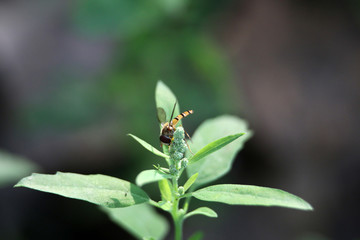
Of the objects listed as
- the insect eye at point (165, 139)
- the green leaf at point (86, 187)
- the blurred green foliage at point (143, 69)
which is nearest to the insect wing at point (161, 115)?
the insect eye at point (165, 139)

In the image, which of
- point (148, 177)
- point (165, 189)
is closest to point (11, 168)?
point (165, 189)

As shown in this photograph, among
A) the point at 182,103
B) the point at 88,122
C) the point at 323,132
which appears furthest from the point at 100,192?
the point at 323,132

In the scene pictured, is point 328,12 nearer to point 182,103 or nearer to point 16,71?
point 182,103

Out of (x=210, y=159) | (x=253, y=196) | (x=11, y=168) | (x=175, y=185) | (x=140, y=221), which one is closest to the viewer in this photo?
(x=253, y=196)

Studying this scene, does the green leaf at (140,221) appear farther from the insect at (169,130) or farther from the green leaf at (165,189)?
the insect at (169,130)

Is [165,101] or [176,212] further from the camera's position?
[165,101]

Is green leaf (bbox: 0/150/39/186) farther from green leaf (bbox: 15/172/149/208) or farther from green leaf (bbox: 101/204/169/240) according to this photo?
green leaf (bbox: 15/172/149/208)

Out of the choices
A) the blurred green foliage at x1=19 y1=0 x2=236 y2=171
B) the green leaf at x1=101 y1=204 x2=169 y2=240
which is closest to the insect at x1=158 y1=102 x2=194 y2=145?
the green leaf at x1=101 y1=204 x2=169 y2=240

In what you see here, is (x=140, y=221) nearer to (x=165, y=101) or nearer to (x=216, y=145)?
(x=165, y=101)
